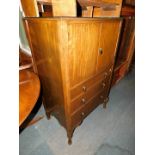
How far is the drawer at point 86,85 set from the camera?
3.92 feet

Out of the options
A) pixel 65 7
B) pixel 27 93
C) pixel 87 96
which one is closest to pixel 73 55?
pixel 65 7

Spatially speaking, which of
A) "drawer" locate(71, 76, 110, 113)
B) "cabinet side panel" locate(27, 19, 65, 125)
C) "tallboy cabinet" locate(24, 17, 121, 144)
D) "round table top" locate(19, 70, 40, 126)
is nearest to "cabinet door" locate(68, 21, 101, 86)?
"tallboy cabinet" locate(24, 17, 121, 144)

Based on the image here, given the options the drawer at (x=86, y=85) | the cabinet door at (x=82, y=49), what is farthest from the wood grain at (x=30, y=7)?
the drawer at (x=86, y=85)

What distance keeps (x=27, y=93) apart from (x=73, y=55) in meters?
0.49

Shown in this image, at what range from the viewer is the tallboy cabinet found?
0.89 m

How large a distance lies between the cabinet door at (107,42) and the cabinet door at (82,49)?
79 millimetres

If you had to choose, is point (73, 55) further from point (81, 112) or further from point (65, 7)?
point (81, 112)

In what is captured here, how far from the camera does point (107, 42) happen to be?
1.29 m

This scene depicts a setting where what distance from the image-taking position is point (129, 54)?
9.23ft

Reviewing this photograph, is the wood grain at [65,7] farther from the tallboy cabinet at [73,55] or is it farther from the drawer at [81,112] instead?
the drawer at [81,112]

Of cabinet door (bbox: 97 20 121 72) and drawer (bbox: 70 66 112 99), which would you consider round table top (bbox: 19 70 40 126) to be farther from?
cabinet door (bbox: 97 20 121 72)
